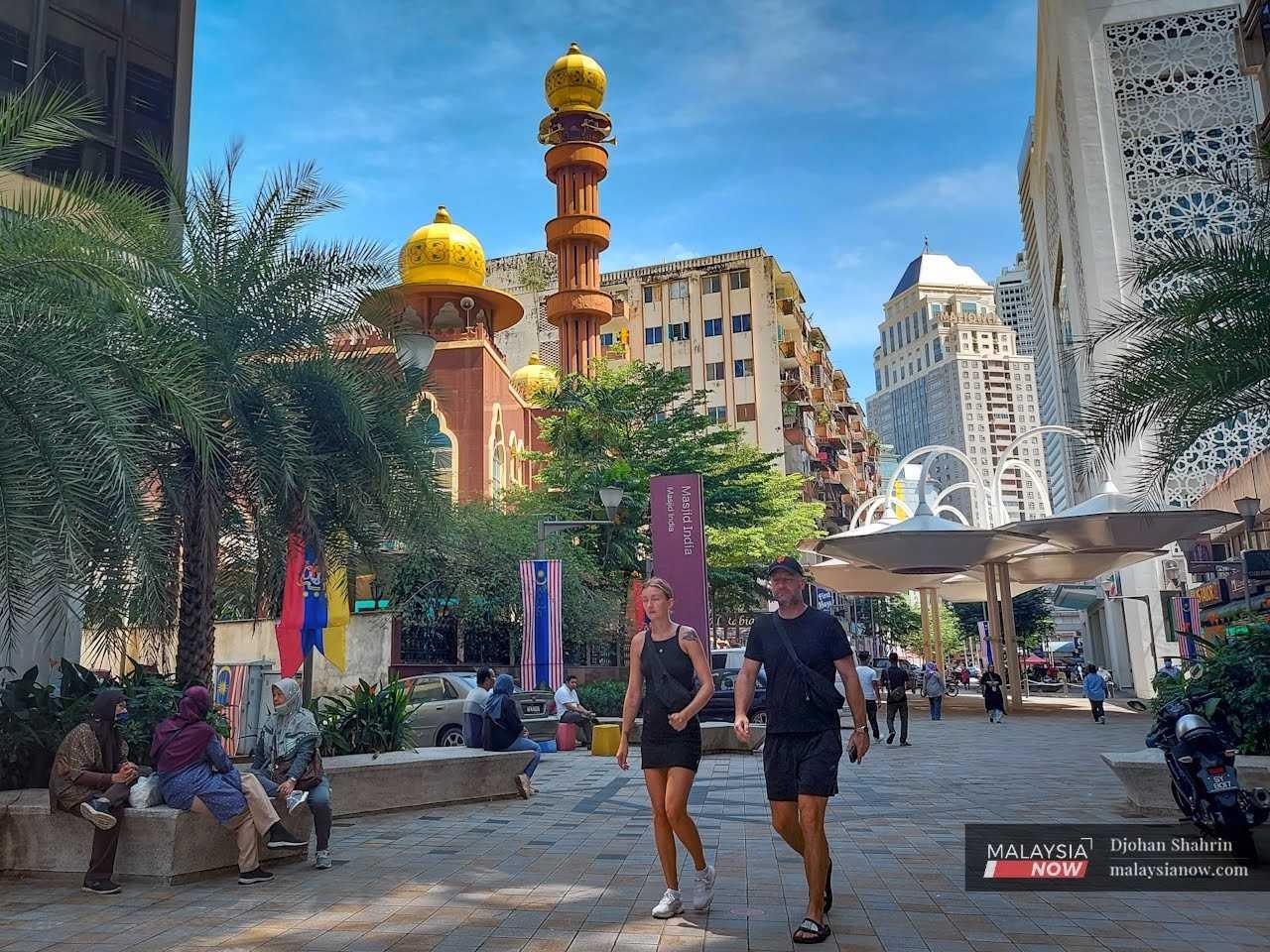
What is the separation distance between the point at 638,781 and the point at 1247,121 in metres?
31.1

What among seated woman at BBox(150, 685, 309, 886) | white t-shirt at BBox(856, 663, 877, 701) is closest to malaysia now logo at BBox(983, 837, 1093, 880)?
seated woman at BBox(150, 685, 309, 886)

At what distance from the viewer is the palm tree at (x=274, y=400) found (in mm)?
9523

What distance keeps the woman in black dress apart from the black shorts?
38cm

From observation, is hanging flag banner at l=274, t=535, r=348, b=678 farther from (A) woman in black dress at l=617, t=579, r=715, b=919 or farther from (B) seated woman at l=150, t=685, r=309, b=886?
(A) woman in black dress at l=617, t=579, r=715, b=919

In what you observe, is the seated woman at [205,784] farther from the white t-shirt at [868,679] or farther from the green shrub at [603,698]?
the green shrub at [603,698]

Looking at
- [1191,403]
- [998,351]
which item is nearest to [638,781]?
[1191,403]

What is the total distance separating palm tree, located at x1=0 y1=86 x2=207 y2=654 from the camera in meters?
6.54

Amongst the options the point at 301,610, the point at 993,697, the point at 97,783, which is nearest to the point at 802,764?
the point at 97,783

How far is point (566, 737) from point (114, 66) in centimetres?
1408

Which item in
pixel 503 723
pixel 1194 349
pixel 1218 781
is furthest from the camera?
pixel 503 723

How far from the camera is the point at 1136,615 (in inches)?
1335

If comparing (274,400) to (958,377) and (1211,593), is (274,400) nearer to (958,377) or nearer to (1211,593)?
(1211,593)

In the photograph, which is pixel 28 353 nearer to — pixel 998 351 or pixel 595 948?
pixel 595 948

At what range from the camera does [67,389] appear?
22.2 feet
